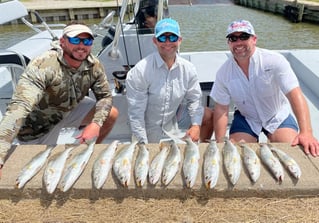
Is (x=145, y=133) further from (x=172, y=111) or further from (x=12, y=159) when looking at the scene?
(x=12, y=159)

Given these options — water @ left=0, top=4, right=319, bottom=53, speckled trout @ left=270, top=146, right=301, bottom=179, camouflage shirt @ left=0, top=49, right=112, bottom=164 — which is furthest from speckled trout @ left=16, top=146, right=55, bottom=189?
water @ left=0, top=4, right=319, bottom=53

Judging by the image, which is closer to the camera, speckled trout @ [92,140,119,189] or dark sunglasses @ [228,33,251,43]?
speckled trout @ [92,140,119,189]

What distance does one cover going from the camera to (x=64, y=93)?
3.41 meters

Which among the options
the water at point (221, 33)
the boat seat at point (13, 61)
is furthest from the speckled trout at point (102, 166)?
the water at point (221, 33)

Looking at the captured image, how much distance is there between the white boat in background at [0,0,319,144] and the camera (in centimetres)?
441

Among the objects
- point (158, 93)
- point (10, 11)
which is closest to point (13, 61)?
point (10, 11)

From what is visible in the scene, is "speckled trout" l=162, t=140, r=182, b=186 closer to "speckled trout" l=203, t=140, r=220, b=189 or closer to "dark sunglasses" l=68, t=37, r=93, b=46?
"speckled trout" l=203, t=140, r=220, b=189

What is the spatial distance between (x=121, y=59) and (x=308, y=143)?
10.5ft

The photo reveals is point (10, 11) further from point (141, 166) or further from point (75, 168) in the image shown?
point (141, 166)

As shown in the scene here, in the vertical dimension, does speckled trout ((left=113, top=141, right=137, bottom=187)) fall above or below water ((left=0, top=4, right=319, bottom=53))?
above

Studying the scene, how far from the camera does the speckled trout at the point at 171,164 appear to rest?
226cm

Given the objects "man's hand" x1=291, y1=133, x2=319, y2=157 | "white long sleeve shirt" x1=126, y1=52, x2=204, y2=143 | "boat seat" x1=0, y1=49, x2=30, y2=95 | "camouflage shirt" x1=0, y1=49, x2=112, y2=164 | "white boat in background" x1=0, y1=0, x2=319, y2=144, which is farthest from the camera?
"white boat in background" x1=0, y1=0, x2=319, y2=144

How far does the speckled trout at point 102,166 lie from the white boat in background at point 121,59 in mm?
1789

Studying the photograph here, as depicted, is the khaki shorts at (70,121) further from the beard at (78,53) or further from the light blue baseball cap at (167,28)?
the light blue baseball cap at (167,28)
